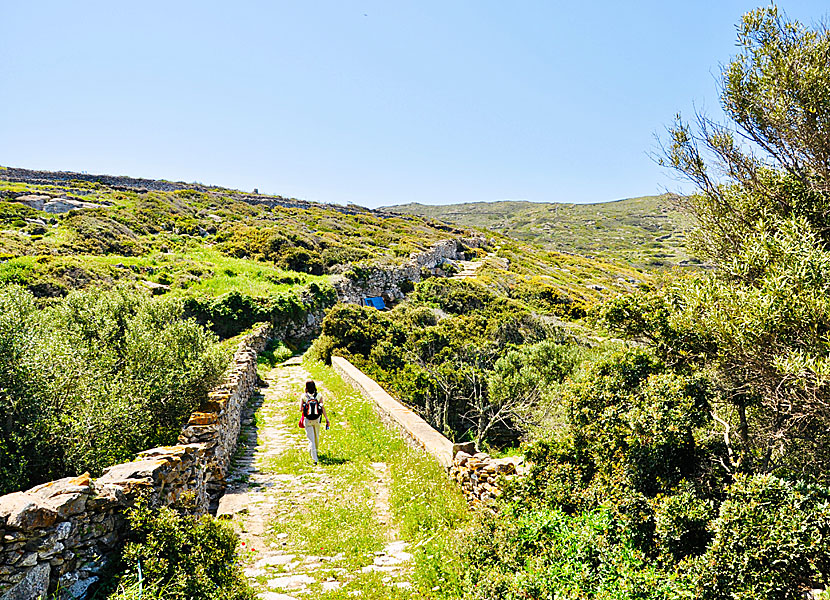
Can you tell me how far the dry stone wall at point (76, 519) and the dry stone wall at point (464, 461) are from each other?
13.0 feet

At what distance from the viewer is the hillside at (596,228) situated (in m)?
107

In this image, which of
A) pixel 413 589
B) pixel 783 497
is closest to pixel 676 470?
pixel 783 497

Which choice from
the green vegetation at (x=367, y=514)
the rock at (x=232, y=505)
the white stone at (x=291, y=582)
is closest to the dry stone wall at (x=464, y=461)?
the green vegetation at (x=367, y=514)

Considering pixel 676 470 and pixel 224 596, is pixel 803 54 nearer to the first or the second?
pixel 676 470

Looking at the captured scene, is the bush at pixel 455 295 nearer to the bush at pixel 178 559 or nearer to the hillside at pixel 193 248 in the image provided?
the hillside at pixel 193 248

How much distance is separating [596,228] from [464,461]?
153226mm

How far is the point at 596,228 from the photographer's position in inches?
5832

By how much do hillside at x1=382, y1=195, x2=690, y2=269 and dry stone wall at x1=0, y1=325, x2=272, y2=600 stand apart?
272 feet

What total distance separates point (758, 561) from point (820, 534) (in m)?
Result: 0.55

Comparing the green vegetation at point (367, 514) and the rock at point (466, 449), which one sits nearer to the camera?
the green vegetation at point (367, 514)

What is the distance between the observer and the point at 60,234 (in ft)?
109

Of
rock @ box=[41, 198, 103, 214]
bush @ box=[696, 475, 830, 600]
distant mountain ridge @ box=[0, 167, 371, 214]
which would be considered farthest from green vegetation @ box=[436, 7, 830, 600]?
distant mountain ridge @ box=[0, 167, 371, 214]

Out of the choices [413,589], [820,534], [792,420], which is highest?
[792,420]

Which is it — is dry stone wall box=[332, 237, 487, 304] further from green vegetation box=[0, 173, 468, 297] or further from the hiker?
the hiker
